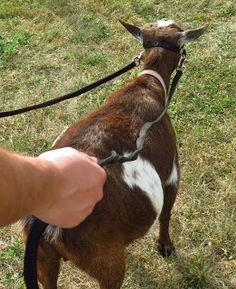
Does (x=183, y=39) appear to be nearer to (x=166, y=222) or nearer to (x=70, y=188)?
(x=166, y=222)

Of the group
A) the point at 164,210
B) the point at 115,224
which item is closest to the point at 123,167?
the point at 115,224

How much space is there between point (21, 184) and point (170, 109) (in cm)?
399

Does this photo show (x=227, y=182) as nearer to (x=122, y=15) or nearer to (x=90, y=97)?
(x=90, y=97)


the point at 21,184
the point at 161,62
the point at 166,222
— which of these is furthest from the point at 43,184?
the point at 161,62

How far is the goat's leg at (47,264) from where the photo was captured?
8.79ft

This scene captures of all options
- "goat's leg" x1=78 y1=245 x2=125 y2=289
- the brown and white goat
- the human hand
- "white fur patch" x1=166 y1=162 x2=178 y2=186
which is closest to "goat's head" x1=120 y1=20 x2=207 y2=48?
the brown and white goat

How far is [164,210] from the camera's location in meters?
3.62

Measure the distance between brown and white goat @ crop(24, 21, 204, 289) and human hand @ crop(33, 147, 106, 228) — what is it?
1.06 m

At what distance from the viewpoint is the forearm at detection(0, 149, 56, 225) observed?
130 cm

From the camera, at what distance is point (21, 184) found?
1.33 metres

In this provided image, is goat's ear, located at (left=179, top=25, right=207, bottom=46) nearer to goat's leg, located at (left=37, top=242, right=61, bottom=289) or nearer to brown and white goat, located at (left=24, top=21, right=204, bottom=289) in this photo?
brown and white goat, located at (left=24, top=21, right=204, bottom=289)

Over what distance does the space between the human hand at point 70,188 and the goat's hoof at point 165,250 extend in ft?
7.64

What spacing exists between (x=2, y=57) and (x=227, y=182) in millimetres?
3587

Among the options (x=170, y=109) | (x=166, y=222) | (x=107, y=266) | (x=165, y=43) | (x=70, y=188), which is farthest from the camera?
(x=170, y=109)
